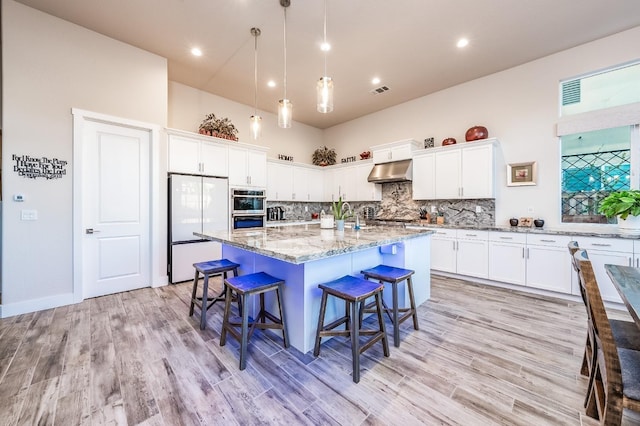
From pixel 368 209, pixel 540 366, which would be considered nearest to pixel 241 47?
pixel 368 209

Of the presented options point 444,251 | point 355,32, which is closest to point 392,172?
point 444,251

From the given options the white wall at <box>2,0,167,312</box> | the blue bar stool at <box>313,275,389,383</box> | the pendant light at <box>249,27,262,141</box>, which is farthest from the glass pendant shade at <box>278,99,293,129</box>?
the white wall at <box>2,0,167,312</box>

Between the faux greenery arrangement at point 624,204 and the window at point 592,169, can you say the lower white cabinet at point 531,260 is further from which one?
the window at point 592,169

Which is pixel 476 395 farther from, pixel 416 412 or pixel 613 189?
pixel 613 189

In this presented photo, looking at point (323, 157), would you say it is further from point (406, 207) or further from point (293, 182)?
point (406, 207)

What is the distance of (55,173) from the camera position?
306cm

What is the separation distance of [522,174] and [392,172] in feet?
6.83

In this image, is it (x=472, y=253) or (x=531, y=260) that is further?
(x=472, y=253)

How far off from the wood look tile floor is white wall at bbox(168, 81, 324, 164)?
11.6 feet

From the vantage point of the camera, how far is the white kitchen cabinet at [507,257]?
11.8ft

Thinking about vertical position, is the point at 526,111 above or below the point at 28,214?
above

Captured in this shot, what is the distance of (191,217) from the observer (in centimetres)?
412

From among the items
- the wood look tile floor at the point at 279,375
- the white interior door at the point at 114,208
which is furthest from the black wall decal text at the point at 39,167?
the wood look tile floor at the point at 279,375

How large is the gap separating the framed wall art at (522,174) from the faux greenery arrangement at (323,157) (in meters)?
3.93
